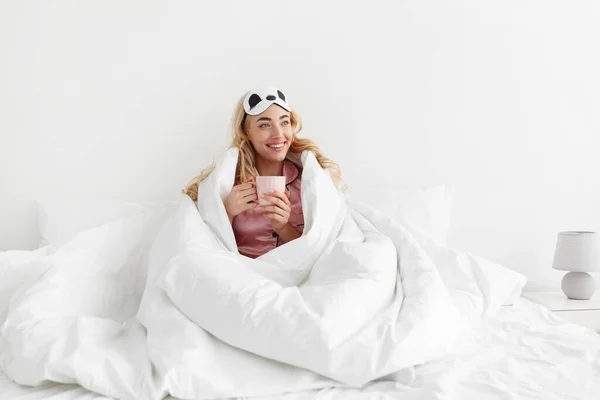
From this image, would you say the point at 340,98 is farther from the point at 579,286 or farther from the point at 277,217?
the point at 579,286

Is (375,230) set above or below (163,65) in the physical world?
below

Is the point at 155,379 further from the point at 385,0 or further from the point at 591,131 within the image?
the point at 591,131

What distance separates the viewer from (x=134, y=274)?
1.93 meters

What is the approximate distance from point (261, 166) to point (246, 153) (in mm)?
82

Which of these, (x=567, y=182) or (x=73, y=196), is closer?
(x=73, y=196)

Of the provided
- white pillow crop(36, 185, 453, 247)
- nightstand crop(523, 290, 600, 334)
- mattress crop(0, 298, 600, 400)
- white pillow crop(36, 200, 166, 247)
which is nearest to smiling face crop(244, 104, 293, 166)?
white pillow crop(36, 185, 453, 247)

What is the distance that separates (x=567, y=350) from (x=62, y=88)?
191 cm

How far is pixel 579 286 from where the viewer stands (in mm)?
2305

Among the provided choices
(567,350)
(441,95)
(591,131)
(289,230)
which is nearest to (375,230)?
(289,230)

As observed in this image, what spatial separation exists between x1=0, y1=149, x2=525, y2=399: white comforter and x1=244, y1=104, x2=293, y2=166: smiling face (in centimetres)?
12

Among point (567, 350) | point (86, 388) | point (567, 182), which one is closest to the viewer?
point (86, 388)

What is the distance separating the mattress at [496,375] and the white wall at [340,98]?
0.96 metres

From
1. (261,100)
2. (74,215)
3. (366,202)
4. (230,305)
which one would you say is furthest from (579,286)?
(74,215)

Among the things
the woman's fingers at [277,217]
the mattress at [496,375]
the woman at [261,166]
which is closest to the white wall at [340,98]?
the woman at [261,166]
